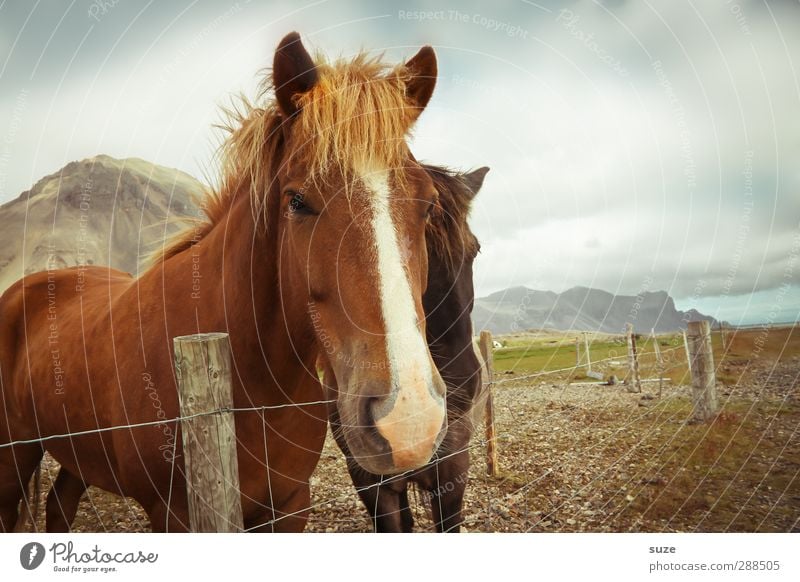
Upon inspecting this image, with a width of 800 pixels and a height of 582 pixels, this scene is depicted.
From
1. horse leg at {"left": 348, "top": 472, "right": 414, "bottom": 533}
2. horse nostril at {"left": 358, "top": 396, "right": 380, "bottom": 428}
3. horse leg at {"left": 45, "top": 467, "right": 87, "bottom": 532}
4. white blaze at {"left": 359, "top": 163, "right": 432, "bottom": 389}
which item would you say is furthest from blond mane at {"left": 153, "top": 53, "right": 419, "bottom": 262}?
horse leg at {"left": 45, "top": 467, "right": 87, "bottom": 532}

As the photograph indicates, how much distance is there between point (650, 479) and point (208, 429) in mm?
3649

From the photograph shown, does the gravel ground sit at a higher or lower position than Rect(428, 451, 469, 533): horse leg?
lower

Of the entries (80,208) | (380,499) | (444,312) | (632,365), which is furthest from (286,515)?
(632,365)

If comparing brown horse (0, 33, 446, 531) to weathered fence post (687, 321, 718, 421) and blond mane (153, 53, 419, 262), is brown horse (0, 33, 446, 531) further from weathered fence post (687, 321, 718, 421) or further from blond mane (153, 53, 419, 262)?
weathered fence post (687, 321, 718, 421)

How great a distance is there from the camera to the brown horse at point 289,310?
141cm

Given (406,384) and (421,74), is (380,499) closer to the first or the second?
(406,384)

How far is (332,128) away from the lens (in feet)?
5.51

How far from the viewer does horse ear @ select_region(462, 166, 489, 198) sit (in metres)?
3.04

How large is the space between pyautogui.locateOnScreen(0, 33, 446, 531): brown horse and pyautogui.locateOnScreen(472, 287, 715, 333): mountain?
112 cm

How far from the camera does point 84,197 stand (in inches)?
116

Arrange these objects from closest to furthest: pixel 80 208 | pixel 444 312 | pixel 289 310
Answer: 1. pixel 289 310
2. pixel 444 312
3. pixel 80 208

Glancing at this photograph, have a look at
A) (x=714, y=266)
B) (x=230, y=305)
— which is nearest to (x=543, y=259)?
(x=714, y=266)
